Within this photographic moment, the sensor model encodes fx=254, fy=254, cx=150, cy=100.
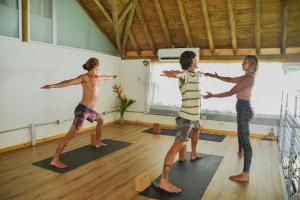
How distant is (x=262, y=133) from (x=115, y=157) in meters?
3.45

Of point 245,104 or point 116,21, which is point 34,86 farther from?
point 245,104

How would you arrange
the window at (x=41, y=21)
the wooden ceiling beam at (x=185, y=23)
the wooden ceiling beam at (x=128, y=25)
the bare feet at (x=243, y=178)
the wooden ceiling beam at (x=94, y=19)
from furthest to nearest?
1. the wooden ceiling beam at (x=94, y=19)
2. the wooden ceiling beam at (x=128, y=25)
3. the wooden ceiling beam at (x=185, y=23)
4. the window at (x=41, y=21)
5. the bare feet at (x=243, y=178)

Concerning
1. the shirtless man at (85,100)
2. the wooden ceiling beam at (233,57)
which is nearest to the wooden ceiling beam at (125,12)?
the wooden ceiling beam at (233,57)

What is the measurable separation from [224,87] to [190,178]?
3240mm

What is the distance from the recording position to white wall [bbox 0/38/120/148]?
4.23 m

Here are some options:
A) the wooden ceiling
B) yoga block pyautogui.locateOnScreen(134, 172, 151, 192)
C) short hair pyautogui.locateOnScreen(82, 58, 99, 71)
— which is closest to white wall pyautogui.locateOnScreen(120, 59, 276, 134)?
the wooden ceiling

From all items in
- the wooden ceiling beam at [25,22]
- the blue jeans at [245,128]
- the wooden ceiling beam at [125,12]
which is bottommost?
the blue jeans at [245,128]

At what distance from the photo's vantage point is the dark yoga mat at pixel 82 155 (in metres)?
3.66

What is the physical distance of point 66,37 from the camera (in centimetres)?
560

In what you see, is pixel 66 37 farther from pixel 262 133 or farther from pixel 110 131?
pixel 262 133

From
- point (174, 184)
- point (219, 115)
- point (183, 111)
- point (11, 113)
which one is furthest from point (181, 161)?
point (11, 113)

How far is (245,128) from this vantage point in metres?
3.25

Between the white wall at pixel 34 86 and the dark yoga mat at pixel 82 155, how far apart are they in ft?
3.32

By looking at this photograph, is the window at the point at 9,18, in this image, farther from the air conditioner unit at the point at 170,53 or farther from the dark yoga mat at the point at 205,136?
the dark yoga mat at the point at 205,136
